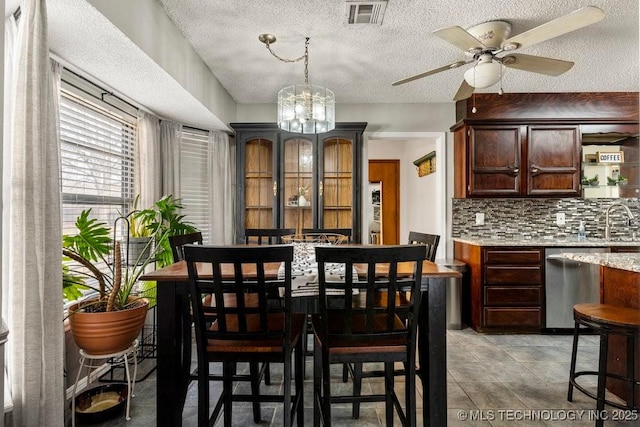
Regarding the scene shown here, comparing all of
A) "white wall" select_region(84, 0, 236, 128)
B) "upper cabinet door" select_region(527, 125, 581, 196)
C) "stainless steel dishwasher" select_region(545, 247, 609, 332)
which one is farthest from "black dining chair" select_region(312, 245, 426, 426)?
"upper cabinet door" select_region(527, 125, 581, 196)

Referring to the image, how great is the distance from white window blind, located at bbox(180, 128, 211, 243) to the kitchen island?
3328 mm

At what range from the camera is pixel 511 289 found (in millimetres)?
3430

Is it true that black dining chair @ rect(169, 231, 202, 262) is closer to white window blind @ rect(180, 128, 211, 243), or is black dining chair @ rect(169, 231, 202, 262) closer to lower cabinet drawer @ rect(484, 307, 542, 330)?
white window blind @ rect(180, 128, 211, 243)

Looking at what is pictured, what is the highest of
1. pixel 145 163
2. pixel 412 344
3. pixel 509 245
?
pixel 145 163

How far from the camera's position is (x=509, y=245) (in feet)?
11.2

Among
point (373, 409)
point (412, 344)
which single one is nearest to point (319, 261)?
point (412, 344)

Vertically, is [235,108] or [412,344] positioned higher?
[235,108]

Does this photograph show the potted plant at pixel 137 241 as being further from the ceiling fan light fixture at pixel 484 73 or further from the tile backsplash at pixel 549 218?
the tile backsplash at pixel 549 218

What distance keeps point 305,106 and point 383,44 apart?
0.84m

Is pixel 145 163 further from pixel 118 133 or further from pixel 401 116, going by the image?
pixel 401 116

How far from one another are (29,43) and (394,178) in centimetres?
542

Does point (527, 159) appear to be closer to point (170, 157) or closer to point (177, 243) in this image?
point (177, 243)

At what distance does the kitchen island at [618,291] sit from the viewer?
1.92 m

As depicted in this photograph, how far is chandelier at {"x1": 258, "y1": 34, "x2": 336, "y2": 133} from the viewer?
2.45 m
